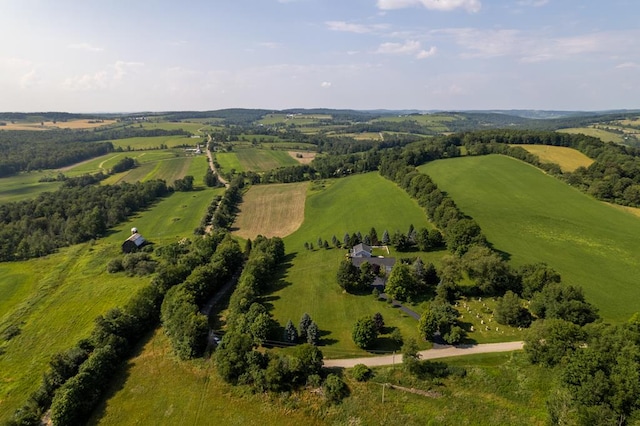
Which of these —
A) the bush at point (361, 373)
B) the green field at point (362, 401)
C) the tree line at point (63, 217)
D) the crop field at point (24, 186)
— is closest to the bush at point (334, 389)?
the green field at point (362, 401)

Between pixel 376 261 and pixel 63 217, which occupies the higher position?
pixel 63 217

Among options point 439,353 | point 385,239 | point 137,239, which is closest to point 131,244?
point 137,239

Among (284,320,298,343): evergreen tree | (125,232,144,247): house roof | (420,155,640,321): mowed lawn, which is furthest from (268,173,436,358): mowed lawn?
(125,232,144,247): house roof

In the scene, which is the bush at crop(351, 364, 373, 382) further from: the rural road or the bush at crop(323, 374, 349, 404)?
the rural road

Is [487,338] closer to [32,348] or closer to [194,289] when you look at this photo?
[194,289]

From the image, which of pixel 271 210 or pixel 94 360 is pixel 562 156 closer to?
pixel 271 210
